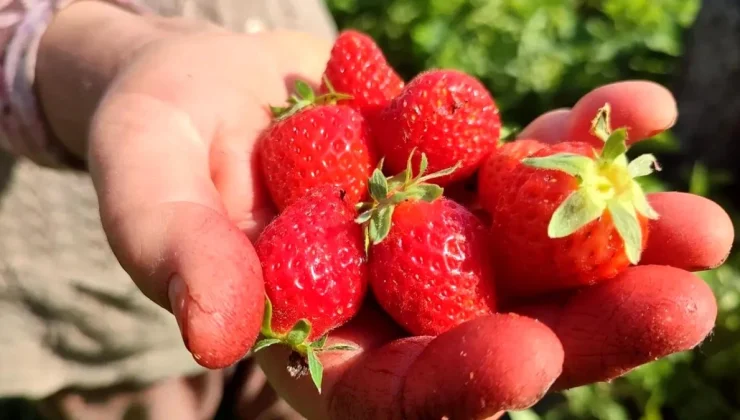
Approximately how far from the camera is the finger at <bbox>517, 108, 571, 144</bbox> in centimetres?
128

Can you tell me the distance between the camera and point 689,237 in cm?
99

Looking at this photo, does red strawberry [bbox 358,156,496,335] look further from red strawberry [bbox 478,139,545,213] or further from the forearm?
the forearm

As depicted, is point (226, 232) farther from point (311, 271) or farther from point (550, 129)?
point (550, 129)

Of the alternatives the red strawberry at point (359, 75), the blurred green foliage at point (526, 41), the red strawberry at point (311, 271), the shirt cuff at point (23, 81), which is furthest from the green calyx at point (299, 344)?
the blurred green foliage at point (526, 41)

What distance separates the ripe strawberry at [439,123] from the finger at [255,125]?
21 centimetres

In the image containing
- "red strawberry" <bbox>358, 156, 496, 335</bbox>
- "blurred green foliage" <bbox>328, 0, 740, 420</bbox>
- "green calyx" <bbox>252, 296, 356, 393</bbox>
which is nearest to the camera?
"green calyx" <bbox>252, 296, 356, 393</bbox>

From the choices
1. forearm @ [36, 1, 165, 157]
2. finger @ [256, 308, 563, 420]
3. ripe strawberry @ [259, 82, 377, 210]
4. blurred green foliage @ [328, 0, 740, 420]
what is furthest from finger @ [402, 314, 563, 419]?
blurred green foliage @ [328, 0, 740, 420]

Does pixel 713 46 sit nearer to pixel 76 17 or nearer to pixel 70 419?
pixel 76 17

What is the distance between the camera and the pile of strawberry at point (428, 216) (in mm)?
905

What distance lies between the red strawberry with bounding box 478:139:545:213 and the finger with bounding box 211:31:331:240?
1.10 ft

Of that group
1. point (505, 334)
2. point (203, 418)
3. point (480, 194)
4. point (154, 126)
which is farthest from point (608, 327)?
point (203, 418)

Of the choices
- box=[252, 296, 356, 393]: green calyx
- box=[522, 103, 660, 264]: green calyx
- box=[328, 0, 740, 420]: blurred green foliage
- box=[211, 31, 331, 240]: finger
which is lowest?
box=[328, 0, 740, 420]: blurred green foliage

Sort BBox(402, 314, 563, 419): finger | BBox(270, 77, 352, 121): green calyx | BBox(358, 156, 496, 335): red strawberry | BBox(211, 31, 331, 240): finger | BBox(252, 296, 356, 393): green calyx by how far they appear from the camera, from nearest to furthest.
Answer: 1. BBox(402, 314, 563, 419): finger
2. BBox(252, 296, 356, 393): green calyx
3. BBox(358, 156, 496, 335): red strawberry
4. BBox(211, 31, 331, 240): finger
5. BBox(270, 77, 352, 121): green calyx

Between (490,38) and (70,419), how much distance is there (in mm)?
1860
